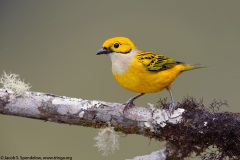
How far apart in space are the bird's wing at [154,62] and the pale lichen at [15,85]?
91 centimetres

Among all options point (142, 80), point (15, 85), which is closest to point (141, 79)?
point (142, 80)

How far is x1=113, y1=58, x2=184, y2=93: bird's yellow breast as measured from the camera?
10.2ft

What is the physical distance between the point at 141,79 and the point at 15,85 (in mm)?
927

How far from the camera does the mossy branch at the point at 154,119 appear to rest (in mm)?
2773

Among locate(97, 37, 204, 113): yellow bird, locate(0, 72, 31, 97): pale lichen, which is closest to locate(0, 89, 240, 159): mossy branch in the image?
locate(0, 72, 31, 97): pale lichen

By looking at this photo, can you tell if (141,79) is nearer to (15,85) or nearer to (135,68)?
(135,68)

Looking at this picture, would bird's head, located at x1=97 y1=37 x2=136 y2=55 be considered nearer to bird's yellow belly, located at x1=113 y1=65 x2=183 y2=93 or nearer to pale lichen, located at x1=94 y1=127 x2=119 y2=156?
bird's yellow belly, located at x1=113 y1=65 x2=183 y2=93

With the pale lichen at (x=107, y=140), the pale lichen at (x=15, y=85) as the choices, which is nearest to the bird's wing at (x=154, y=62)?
the pale lichen at (x=107, y=140)

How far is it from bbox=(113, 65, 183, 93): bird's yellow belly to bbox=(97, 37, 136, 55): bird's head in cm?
15

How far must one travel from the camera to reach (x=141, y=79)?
3146 mm

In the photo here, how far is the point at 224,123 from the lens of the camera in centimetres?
274

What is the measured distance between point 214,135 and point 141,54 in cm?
94

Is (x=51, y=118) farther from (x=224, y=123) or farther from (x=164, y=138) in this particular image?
(x=224, y=123)

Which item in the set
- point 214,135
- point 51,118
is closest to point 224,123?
point 214,135
